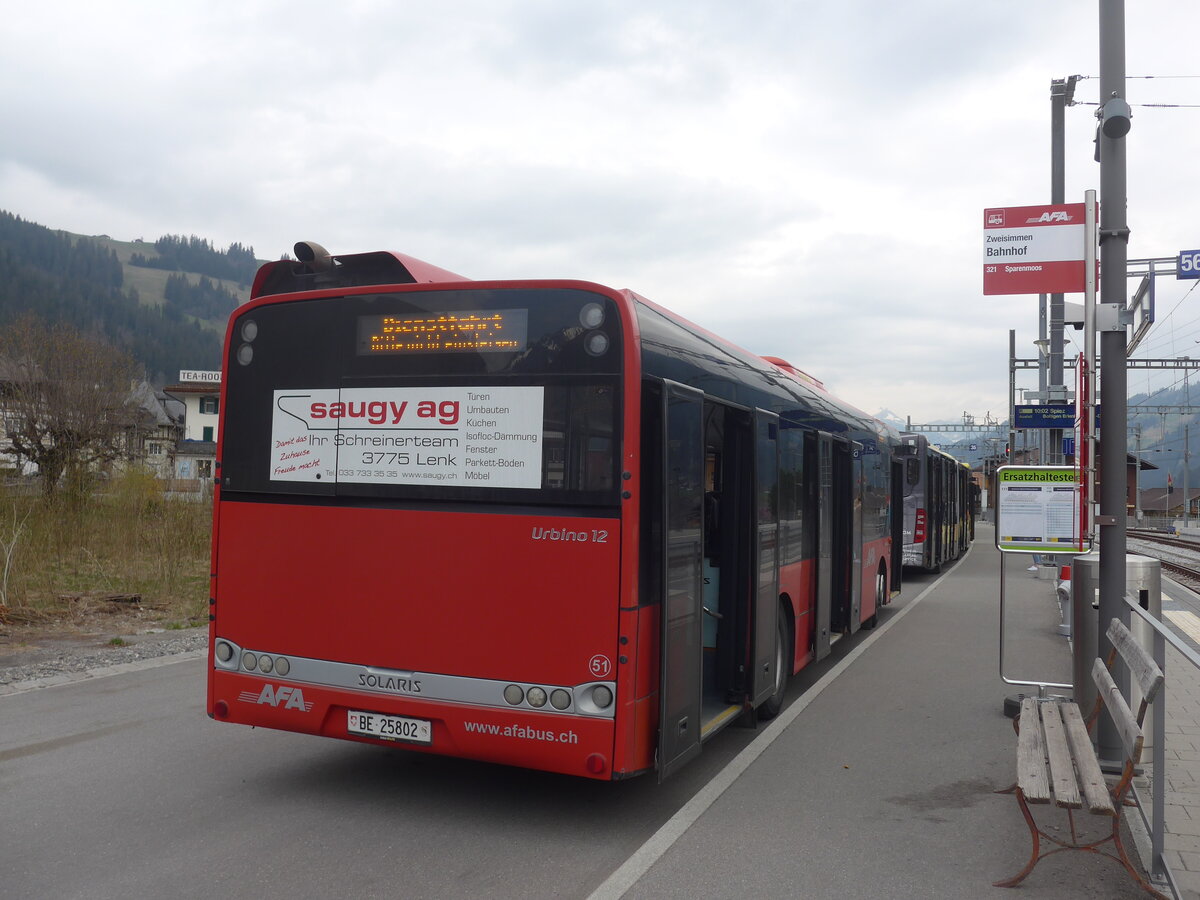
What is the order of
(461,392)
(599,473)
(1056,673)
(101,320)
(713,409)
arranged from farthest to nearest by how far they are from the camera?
(101,320)
(1056,673)
(713,409)
(461,392)
(599,473)

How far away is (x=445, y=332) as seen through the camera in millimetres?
5445

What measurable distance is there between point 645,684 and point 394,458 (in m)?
1.78

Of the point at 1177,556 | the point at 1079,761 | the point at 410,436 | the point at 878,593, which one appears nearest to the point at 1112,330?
the point at 1079,761

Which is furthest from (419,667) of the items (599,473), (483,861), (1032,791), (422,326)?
(1032,791)

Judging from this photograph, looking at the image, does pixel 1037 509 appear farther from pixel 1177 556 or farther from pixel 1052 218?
pixel 1177 556

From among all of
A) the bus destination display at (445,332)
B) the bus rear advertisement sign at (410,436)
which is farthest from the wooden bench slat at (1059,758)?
the bus destination display at (445,332)

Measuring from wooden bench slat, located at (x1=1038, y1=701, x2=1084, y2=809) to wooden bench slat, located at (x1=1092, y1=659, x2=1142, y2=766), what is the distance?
287 mm

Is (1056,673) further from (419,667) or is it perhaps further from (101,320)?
(101,320)

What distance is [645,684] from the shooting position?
201 inches

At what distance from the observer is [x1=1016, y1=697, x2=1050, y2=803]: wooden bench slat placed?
456 cm

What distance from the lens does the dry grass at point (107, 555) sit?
14078mm

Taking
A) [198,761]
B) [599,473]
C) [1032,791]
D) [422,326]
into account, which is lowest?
[198,761]

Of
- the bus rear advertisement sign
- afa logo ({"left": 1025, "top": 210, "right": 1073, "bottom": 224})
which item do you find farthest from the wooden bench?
afa logo ({"left": 1025, "top": 210, "right": 1073, "bottom": 224})

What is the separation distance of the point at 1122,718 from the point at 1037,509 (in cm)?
386
